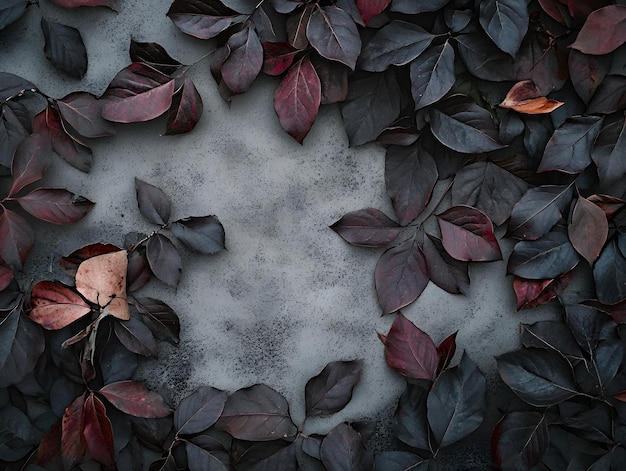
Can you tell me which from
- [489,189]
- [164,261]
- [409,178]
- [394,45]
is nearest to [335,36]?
[394,45]

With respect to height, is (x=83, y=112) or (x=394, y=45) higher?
(x=394, y=45)

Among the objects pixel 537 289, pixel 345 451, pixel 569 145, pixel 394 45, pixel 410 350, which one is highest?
pixel 394 45

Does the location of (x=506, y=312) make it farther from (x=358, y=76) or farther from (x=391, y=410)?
(x=358, y=76)

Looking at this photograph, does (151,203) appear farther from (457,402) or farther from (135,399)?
(457,402)

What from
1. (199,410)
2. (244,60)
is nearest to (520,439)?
(199,410)

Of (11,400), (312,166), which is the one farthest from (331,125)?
(11,400)

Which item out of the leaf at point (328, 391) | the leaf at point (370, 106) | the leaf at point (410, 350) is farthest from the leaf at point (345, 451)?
the leaf at point (370, 106)
